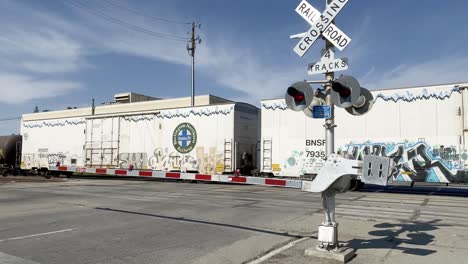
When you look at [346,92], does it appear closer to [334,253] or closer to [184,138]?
[334,253]

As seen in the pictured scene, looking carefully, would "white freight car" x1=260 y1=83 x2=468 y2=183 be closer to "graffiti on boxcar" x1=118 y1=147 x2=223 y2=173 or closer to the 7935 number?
the 7935 number

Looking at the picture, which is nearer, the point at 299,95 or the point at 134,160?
A: the point at 299,95

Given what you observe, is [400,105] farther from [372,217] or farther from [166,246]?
[166,246]

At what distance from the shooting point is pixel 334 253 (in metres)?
5.80

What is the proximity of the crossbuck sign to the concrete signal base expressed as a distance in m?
3.11

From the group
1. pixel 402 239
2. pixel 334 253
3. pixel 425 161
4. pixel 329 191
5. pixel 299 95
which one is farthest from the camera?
pixel 425 161

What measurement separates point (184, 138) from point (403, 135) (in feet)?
37.8

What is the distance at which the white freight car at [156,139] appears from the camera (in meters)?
20.8

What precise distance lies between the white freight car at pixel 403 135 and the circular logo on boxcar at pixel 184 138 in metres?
5.20

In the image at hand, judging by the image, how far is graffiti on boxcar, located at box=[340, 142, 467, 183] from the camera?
14867 millimetres

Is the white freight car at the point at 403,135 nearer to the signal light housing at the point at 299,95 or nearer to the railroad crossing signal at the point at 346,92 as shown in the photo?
the signal light housing at the point at 299,95

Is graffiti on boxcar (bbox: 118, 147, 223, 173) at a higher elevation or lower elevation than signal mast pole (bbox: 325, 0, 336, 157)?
lower

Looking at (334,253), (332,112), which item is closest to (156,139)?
(332,112)

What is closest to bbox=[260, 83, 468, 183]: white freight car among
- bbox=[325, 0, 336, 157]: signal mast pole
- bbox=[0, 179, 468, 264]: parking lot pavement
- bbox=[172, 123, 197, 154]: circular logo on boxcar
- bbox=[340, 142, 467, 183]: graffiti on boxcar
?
bbox=[340, 142, 467, 183]: graffiti on boxcar
